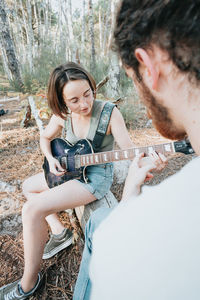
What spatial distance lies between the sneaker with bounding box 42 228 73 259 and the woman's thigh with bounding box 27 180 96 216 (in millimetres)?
363

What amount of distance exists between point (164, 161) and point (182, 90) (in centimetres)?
79

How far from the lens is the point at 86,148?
5.82 feet

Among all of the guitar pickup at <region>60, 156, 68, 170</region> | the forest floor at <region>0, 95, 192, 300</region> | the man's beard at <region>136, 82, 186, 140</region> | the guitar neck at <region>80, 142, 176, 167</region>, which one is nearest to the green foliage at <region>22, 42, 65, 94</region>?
the forest floor at <region>0, 95, 192, 300</region>

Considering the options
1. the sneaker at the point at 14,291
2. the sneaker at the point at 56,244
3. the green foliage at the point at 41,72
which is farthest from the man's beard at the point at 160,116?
the green foliage at the point at 41,72

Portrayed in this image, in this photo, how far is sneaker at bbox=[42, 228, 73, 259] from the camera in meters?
1.73

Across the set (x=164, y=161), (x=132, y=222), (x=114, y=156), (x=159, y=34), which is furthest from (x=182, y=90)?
(x=114, y=156)

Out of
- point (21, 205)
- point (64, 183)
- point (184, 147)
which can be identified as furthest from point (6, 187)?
point (184, 147)

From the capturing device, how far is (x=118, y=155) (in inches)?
63.9

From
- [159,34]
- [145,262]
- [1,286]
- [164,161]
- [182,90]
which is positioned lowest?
[1,286]

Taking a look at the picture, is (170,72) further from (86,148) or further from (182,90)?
(86,148)

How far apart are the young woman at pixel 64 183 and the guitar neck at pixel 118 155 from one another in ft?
0.46

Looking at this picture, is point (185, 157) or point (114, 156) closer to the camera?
point (114, 156)

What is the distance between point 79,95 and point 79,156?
22.9 inches

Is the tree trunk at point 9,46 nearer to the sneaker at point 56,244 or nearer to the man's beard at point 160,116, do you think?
the sneaker at point 56,244
